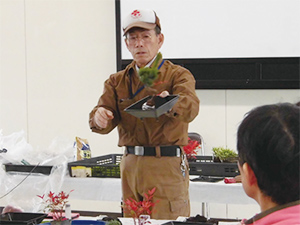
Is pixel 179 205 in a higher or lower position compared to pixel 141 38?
lower

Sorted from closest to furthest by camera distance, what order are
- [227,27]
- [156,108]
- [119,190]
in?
[156,108], [119,190], [227,27]

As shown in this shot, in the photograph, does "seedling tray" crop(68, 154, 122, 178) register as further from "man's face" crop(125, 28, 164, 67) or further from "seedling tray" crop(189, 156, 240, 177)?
"man's face" crop(125, 28, 164, 67)

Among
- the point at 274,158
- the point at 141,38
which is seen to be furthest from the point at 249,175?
the point at 141,38

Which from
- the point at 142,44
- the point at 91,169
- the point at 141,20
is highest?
the point at 141,20

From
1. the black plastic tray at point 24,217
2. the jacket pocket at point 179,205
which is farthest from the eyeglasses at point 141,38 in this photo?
the black plastic tray at point 24,217

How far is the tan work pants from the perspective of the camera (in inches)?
91.9

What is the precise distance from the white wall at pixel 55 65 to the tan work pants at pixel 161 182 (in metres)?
2.43

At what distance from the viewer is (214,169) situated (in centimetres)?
306

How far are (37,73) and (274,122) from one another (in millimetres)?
4359

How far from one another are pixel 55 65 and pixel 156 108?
3.31 metres

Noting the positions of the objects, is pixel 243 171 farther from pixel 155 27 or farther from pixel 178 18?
pixel 178 18

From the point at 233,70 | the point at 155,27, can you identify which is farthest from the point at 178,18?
the point at 155,27

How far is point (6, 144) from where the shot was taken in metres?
3.34

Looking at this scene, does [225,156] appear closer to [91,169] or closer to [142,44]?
[91,169]
